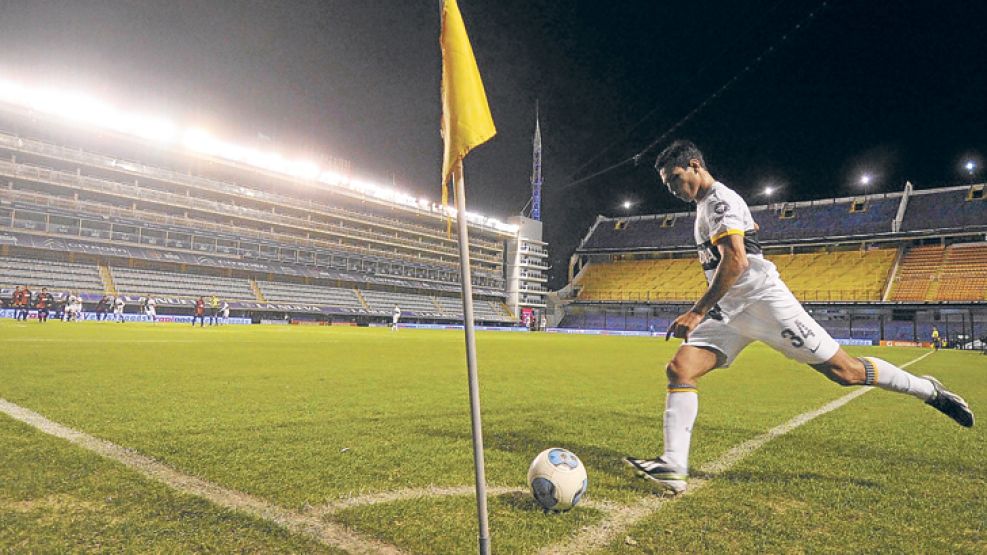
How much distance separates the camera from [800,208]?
5834cm

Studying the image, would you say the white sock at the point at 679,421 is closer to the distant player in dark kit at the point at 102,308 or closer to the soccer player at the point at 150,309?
the soccer player at the point at 150,309

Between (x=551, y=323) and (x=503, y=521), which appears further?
(x=551, y=323)

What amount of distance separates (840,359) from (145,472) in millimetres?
4727

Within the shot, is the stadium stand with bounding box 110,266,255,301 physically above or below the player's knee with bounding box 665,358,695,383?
above

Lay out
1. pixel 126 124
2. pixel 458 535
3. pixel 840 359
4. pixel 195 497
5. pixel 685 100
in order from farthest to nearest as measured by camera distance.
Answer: pixel 126 124, pixel 685 100, pixel 840 359, pixel 195 497, pixel 458 535

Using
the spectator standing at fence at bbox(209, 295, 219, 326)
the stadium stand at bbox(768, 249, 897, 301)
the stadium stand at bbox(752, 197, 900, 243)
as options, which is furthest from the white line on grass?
the stadium stand at bbox(752, 197, 900, 243)

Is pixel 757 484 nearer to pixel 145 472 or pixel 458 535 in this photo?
pixel 458 535

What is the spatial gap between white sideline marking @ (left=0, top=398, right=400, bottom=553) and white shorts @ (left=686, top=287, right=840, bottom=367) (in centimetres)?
271

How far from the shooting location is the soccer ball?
9.41 feet

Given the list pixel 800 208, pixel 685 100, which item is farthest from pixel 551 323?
pixel 685 100

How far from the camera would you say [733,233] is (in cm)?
362

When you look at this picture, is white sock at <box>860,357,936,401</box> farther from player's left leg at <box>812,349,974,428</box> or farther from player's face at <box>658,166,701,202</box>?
player's face at <box>658,166,701,202</box>

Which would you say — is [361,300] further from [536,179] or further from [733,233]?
[733,233]

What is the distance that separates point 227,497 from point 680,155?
142 inches
